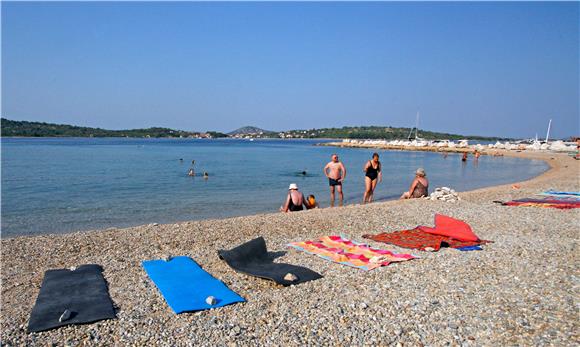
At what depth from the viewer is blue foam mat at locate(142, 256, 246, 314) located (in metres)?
4.91

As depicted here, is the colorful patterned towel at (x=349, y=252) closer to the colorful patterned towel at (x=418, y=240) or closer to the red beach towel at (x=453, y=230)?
the colorful patterned towel at (x=418, y=240)

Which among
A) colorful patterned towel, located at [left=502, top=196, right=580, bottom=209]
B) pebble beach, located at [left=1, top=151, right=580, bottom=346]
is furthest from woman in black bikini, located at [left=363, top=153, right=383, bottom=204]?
pebble beach, located at [left=1, top=151, right=580, bottom=346]

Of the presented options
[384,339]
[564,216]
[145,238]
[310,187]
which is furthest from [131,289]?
[310,187]

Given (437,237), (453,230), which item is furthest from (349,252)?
(453,230)

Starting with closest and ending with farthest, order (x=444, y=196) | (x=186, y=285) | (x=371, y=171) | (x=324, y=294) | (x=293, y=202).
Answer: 1. (x=324, y=294)
2. (x=186, y=285)
3. (x=293, y=202)
4. (x=444, y=196)
5. (x=371, y=171)

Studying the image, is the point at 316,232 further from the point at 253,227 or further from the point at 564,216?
the point at 564,216

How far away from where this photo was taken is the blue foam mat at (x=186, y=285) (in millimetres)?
4914

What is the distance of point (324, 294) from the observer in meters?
5.27

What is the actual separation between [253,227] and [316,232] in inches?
53.2

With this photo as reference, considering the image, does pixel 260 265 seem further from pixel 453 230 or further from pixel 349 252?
pixel 453 230

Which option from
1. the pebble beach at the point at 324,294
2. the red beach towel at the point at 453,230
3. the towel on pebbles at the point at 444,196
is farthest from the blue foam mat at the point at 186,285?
the towel on pebbles at the point at 444,196

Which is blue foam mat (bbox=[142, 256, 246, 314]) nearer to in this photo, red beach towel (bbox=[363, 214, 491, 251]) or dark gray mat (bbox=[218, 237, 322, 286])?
dark gray mat (bbox=[218, 237, 322, 286])

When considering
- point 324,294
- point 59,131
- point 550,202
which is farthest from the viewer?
point 59,131

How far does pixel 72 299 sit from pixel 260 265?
2.54 metres
